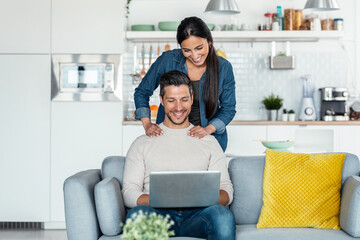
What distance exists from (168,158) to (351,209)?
101 cm

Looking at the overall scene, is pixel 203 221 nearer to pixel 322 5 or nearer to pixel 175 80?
pixel 175 80

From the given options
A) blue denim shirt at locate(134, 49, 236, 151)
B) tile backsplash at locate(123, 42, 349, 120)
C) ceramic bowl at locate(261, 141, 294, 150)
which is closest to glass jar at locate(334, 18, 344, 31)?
tile backsplash at locate(123, 42, 349, 120)

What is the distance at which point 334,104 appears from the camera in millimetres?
5699

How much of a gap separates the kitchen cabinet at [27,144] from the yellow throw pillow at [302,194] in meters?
2.87

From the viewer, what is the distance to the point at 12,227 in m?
5.27

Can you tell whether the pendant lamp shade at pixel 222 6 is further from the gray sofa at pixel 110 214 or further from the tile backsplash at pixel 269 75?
the gray sofa at pixel 110 214

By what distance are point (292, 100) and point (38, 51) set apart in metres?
2.80

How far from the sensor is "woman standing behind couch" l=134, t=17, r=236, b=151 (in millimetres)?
3010

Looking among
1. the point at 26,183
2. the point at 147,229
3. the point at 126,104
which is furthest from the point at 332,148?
the point at 147,229

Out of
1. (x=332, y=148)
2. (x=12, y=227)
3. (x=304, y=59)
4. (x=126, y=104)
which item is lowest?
(x=12, y=227)

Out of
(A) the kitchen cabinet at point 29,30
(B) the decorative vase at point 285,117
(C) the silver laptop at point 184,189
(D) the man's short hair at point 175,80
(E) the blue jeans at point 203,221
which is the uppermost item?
(A) the kitchen cabinet at point 29,30

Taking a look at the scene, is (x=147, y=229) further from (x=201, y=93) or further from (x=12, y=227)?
(x=12, y=227)

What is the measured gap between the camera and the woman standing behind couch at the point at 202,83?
301 centimetres

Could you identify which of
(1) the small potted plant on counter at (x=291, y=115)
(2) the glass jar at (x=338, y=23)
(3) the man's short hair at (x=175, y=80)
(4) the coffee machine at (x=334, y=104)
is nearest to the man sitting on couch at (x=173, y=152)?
(3) the man's short hair at (x=175, y=80)
